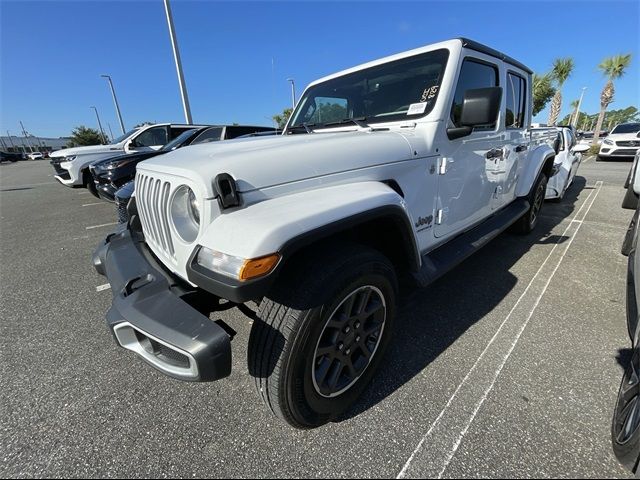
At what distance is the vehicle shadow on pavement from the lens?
1.98m

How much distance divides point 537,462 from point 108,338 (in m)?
2.84

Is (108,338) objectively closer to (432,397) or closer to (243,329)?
(243,329)

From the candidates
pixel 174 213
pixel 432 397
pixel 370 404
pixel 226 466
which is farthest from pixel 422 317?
pixel 174 213

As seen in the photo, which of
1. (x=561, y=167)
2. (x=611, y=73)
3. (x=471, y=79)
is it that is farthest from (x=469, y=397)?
(x=611, y=73)

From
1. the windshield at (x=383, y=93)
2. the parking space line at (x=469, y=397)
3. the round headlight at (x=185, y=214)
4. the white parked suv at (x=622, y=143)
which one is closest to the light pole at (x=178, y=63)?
the windshield at (x=383, y=93)

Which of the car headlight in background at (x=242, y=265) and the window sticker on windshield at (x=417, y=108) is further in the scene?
the window sticker on windshield at (x=417, y=108)

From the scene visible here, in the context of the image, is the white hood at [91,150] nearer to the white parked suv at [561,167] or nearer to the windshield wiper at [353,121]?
the windshield wiper at [353,121]

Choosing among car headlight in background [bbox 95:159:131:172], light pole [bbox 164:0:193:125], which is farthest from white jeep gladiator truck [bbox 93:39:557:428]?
light pole [bbox 164:0:193:125]

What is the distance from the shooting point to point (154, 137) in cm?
837

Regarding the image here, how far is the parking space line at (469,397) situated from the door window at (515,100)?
177 cm

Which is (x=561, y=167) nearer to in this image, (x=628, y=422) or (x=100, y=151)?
(x=628, y=422)

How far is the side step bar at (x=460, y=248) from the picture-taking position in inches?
81.1

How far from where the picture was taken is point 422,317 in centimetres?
257

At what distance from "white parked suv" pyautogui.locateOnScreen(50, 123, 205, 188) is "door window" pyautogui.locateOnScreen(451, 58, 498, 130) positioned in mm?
7304
